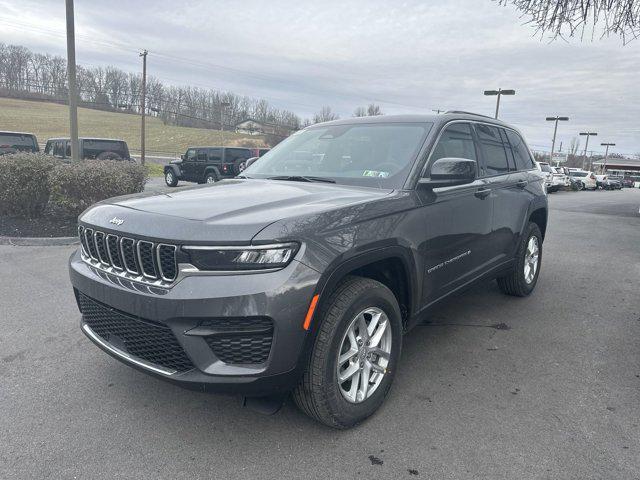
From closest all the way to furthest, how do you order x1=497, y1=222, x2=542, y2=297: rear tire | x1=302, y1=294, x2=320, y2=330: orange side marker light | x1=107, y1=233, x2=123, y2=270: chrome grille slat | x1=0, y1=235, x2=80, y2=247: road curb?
x1=302, y1=294, x2=320, y2=330: orange side marker light → x1=107, y1=233, x2=123, y2=270: chrome grille slat → x1=497, y1=222, x2=542, y2=297: rear tire → x1=0, y1=235, x2=80, y2=247: road curb

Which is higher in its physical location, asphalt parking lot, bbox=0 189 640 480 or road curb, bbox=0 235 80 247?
asphalt parking lot, bbox=0 189 640 480

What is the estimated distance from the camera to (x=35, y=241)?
7.42 meters

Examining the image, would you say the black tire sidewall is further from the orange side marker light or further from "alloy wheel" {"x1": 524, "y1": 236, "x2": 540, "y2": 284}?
"alloy wheel" {"x1": 524, "y1": 236, "x2": 540, "y2": 284}

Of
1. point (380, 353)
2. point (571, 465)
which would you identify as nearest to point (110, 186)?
point (380, 353)

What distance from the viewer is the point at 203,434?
105 inches

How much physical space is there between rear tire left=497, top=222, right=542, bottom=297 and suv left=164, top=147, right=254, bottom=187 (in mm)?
16015

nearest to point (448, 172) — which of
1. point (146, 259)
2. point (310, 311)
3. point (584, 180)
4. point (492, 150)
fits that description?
point (310, 311)

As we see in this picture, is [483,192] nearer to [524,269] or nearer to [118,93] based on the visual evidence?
[524,269]

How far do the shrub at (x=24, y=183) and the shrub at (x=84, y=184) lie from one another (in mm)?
202

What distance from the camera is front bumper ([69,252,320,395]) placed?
2176 millimetres

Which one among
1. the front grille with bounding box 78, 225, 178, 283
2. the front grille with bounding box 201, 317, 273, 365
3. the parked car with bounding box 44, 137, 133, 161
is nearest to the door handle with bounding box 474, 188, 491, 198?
the front grille with bounding box 201, 317, 273, 365

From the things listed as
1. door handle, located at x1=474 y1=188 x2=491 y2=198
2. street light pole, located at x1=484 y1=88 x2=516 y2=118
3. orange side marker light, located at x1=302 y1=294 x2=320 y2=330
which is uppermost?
street light pole, located at x1=484 y1=88 x2=516 y2=118

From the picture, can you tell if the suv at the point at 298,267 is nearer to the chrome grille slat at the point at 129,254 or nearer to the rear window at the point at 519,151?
the chrome grille slat at the point at 129,254

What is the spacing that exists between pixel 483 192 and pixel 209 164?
18.2 metres
